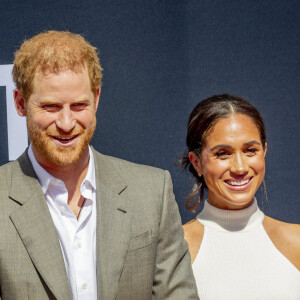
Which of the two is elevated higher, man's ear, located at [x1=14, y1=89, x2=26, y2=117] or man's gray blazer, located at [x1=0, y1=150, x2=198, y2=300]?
man's ear, located at [x1=14, y1=89, x2=26, y2=117]

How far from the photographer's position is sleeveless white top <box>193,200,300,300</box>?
202 centimetres

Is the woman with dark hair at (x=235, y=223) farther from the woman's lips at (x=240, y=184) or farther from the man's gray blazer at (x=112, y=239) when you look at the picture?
the man's gray blazer at (x=112, y=239)

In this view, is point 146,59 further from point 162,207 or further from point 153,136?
point 162,207

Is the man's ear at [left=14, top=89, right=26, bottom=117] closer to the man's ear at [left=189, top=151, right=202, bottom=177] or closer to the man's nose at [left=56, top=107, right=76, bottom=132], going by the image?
the man's nose at [left=56, top=107, right=76, bottom=132]

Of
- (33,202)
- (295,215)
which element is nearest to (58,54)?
(33,202)

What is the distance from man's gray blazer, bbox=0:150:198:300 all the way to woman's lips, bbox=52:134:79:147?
0.50 feet

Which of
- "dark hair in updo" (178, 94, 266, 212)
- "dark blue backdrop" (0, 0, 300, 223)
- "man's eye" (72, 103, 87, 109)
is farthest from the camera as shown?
"dark blue backdrop" (0, 0, 300, 223)

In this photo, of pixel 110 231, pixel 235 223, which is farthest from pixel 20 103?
pixel 235 223

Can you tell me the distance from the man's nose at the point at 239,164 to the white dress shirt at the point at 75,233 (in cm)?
68

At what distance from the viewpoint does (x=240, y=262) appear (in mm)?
2121

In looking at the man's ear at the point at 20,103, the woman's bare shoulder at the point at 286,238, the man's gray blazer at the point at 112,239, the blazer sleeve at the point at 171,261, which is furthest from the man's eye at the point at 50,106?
the woman's bare shoulder at the point at 286,238

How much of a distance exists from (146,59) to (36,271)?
133 centimetres

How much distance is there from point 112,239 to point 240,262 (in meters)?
0.77

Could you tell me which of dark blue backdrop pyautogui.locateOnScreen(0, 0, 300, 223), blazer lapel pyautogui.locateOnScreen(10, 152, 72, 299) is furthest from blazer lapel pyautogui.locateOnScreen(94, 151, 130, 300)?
dark blue backdrop pyautogui.locateOnScreen(0, 0, 300, 223)
